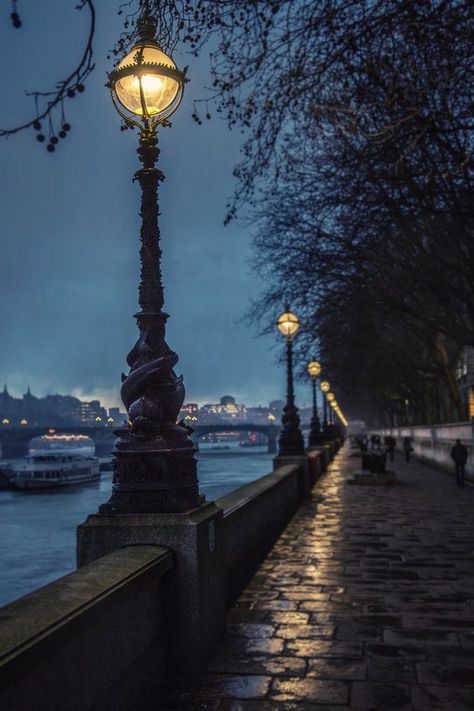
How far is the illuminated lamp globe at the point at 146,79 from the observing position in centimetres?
571

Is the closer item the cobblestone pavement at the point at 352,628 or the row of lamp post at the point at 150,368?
the cobblestone pavement at the point at 352,628

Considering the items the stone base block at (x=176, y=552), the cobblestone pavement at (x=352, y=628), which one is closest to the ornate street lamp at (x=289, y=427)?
the cobblestone pavement at (x=352, y=628)

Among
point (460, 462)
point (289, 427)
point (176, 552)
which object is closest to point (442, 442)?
point (460, 462)

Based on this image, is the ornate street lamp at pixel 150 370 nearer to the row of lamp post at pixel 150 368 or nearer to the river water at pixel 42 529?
the row of lamp post at pixel 150 368

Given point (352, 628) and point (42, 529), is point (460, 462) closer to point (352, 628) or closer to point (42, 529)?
point (352, 628)

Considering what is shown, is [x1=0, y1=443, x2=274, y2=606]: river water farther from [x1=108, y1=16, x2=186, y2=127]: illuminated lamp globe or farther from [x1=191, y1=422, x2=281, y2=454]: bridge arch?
[x1=191, y1=422, x2=281, y2=454]: bridge arch

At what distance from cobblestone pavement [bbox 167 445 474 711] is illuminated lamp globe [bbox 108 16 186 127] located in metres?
A: 4.56

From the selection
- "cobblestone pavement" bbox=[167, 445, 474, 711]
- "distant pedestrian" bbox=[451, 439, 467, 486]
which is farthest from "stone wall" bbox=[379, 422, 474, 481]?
"cobblestone pavement" bbox=[167, 445, 474, 711]

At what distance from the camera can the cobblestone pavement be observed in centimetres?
476

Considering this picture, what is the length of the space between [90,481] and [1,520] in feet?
119

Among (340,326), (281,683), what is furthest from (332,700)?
(340,326)

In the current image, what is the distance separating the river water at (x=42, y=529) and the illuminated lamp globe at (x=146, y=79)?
21.6 metres

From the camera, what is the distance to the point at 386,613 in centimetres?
693

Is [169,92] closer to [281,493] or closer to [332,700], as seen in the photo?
[332,700]
